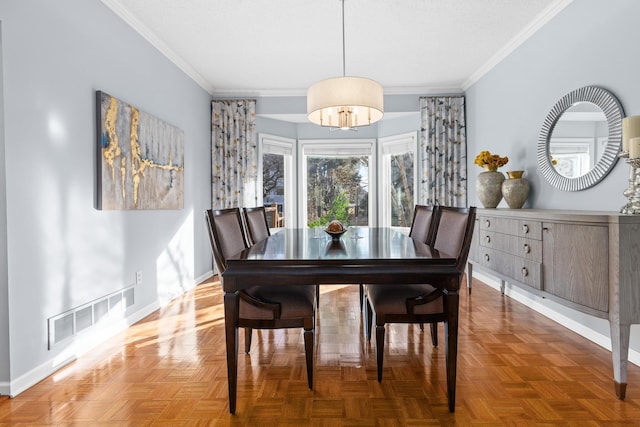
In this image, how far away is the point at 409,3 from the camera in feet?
9.53

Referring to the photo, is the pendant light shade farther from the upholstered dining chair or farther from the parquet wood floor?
the parquet wood floor

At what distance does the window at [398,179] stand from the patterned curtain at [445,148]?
500 millimetres

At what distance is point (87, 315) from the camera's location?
99.5 inches

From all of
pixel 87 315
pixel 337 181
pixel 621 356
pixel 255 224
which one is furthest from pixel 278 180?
pixel 621 356

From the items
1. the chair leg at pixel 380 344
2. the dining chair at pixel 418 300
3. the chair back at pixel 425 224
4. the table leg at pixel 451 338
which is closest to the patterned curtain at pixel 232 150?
the chair back at pixel 425 224

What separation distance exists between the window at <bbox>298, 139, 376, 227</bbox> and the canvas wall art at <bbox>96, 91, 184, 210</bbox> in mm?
2429

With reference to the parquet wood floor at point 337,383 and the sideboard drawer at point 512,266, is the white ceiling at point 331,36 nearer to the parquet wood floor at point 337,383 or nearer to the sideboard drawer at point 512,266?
the sideboard drawer at point 512,266

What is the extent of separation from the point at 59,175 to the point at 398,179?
455 centimetres

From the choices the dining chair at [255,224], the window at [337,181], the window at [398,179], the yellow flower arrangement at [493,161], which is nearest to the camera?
the dining chair at [255,224]

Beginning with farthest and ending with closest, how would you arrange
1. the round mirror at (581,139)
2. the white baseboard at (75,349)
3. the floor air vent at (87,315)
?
the round mirror at (581,139)
the floor air vent at (87,315)
the white baseboard at (75,349)

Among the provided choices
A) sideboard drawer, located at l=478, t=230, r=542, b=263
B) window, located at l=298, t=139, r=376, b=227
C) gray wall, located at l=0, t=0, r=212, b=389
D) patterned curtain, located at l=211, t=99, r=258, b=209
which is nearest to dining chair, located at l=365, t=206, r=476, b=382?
sideboard drawer, located at l=478, t=230, r=542, b=263

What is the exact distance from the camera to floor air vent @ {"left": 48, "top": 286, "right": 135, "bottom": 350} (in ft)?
7.33

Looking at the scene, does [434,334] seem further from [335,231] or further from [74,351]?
[74,351]

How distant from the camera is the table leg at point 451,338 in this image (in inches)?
66.7
